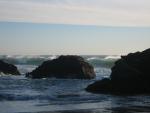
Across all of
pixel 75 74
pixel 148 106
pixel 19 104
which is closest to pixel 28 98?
pixel 19 104

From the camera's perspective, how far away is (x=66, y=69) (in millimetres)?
63594

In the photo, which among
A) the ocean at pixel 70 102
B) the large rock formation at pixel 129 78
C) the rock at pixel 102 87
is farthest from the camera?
the rock at pixel 102 87

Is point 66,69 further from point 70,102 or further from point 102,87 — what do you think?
point 70,102

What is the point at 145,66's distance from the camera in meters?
41.8

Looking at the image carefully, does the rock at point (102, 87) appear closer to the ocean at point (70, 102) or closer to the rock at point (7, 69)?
the ocean at point (70, 102)

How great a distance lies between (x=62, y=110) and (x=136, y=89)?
12323 mm

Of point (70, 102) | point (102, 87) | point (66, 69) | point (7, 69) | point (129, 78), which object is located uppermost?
point (7, 69)

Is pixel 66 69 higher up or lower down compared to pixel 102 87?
higher up

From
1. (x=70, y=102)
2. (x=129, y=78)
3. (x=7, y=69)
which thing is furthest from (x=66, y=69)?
(x=70, y=102)

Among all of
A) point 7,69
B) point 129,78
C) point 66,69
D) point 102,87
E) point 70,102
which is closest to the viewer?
point 70,102

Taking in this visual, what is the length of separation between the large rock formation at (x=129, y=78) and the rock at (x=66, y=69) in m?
Answer: 19.5

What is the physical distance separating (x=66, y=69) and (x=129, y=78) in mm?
23221

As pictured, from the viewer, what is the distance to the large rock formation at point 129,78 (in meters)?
40.6

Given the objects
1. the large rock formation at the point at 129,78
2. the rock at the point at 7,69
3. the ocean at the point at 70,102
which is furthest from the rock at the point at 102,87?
the rock at the point at 7,69
